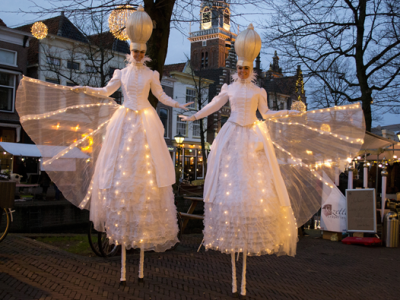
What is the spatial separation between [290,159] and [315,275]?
1712mm

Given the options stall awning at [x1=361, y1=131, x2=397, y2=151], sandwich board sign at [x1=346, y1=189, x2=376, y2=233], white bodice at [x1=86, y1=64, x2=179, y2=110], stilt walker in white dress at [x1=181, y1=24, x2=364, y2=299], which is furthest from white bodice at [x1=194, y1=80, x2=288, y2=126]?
stall awning at [x1=361, y1=131, x2=397, y2=151]

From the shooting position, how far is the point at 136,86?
420cm

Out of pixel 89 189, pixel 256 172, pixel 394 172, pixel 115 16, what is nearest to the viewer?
pixel 256 172

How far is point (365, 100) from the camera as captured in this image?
1212 cm

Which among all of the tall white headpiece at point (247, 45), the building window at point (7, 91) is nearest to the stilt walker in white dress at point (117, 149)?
the tall white headpiece at point (247, 45)

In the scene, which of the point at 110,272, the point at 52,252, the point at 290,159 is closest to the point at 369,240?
the point at 290,159

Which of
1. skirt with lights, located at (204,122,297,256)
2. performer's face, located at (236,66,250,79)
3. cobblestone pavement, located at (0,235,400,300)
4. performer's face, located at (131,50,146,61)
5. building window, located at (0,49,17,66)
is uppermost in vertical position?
building window, located at (0,49,17,66)

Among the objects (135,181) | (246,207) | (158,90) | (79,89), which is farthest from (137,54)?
(246,207)

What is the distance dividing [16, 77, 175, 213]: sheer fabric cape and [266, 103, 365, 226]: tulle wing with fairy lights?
4.96 feet

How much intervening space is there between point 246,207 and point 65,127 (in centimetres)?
248

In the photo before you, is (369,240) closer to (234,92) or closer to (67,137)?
(234,92)

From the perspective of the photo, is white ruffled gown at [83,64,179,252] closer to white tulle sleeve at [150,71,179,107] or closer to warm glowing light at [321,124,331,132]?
white tulle sleeve at [150,71,179,107]

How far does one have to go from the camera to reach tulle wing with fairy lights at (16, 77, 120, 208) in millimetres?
4289

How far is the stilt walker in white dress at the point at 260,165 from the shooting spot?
3.59 m
